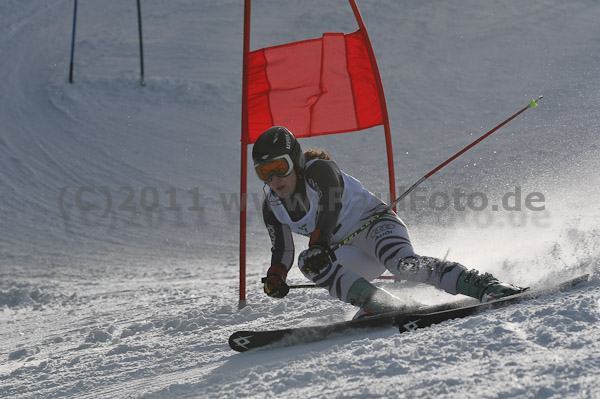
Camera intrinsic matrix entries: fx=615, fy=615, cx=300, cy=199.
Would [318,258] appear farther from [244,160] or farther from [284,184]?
[244,160]

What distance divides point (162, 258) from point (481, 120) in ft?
21.8

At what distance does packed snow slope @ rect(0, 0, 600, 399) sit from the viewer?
7.46 feet

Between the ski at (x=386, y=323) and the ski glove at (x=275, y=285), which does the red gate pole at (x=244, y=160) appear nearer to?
the ski glove at (x=275, y=285)

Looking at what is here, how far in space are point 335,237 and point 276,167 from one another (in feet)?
1.82

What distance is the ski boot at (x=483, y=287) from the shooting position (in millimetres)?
2770

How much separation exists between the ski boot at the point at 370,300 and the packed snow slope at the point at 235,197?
0.26m

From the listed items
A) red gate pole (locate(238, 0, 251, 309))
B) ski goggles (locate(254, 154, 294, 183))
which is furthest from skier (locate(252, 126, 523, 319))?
red gate pole (locate(238, 0, 251, 309))

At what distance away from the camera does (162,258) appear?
7992mm

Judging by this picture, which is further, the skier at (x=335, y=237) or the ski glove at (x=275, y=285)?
the ski glove at (x=275, y=285)

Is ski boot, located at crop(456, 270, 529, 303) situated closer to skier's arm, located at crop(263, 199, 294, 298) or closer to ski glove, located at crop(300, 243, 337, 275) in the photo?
ski glove, located at crop(300, 243, 337, 275)

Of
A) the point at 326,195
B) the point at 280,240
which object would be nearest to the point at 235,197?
the point at 280,240

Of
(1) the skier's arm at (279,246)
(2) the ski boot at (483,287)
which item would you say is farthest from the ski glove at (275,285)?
(2) the ski boot at (483,287)

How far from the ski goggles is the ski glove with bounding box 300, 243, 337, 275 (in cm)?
45

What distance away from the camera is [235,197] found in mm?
9805
